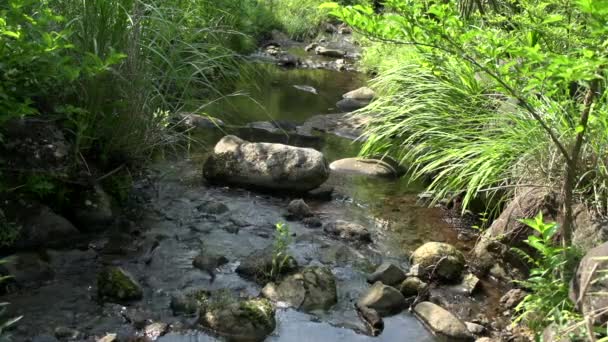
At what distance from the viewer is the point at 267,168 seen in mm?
6113

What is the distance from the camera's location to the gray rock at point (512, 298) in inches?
174

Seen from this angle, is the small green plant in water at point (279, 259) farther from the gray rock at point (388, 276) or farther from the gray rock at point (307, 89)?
the gray rock at point (307, 89)

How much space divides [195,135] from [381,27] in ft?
14.4

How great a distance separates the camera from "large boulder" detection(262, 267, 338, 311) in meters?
4.20

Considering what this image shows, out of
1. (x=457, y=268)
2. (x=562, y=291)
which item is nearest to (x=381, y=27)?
(x=562, y=291)

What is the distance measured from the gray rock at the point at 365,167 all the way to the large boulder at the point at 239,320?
126 inches

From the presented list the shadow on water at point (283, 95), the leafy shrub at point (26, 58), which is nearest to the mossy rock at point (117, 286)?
the leafy shrub at point (26, 58)

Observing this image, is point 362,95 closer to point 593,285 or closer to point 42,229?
point 42,229

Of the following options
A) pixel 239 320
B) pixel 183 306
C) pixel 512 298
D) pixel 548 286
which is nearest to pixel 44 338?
pixel 183 306

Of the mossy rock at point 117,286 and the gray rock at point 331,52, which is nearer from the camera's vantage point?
the mossy rock at point 117,286

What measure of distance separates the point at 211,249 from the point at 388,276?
1.28 metres

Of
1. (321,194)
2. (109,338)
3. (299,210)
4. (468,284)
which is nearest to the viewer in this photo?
(109,338)

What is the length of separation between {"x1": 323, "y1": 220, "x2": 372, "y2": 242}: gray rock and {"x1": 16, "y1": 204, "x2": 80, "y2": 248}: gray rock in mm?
1951

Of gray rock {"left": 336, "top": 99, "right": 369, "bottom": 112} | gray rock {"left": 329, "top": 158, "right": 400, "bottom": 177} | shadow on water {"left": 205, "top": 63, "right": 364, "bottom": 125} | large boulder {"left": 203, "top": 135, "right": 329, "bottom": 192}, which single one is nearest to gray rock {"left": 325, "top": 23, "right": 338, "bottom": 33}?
shadow on water {"left": 205, "top": 63, "right": 364, "bottom": 125}
